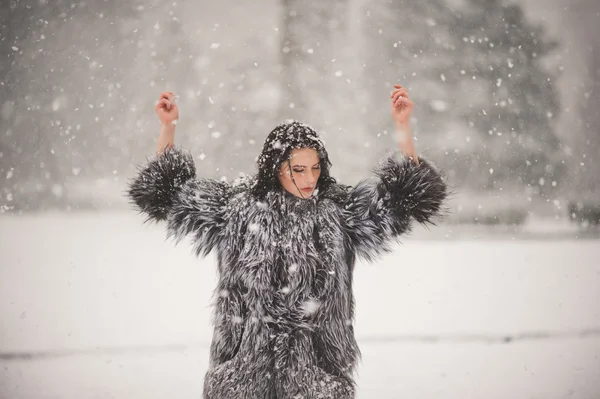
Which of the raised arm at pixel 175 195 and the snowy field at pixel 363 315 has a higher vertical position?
the raised arm at pixel 175 195

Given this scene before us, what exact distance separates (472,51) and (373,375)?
2.34 metres

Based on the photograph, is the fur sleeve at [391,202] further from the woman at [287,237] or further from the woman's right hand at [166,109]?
the woman's right hand at [166,109]

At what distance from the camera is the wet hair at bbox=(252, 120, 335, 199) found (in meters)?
0.88

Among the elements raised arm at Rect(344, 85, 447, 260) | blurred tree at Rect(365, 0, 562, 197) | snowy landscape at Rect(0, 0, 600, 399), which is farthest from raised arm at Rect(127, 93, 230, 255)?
blurred tree at Rect(365, 0, 562, 197)

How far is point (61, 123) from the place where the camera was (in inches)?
115

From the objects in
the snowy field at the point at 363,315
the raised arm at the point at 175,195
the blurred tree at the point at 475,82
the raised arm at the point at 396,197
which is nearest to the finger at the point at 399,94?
the raised arm at the point at 396,197

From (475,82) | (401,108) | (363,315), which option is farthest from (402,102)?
(475,82)

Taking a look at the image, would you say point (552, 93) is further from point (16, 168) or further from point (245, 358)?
point (16, 168)

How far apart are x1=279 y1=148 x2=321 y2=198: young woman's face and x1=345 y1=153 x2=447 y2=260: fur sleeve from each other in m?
0.10

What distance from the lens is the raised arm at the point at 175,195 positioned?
92 centimetres

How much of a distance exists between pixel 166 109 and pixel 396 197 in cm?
47

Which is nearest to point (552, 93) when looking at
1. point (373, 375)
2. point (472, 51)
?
point (472, 51)

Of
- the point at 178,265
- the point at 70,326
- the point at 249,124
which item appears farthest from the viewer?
the point at 249,124

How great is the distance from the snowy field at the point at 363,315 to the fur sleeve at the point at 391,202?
0.98 m
